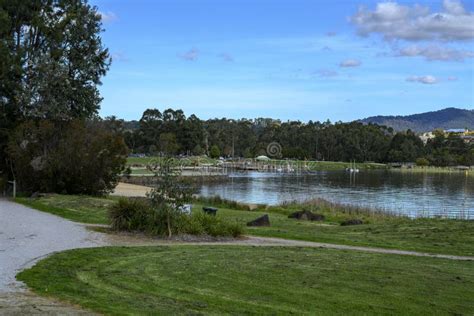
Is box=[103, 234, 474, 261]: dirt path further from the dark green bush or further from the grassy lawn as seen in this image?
the dark green bush

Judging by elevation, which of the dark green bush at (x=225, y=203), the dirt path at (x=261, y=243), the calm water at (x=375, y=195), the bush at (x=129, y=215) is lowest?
the calm water at (x=375, y=195)

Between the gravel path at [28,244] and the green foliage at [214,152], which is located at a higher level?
the green foliage at [214,152]

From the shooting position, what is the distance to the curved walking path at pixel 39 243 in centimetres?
770

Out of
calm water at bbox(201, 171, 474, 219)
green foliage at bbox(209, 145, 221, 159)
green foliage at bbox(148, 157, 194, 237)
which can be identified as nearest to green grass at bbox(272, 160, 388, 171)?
green foliage at bbox(209, 145, 221, 159)

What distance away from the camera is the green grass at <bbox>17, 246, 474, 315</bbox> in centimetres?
832

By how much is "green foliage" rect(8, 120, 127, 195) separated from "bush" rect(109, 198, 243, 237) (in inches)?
508

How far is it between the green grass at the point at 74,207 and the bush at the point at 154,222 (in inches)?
86.9

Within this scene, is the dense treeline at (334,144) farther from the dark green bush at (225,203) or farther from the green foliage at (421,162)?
the dark green bush at (225,203)

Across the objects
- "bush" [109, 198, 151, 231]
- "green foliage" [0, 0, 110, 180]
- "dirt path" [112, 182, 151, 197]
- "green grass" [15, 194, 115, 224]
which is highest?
"green foliage" [0, 0, 110, 180]

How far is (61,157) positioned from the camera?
96.2 ft

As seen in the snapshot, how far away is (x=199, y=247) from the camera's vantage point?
587 inches

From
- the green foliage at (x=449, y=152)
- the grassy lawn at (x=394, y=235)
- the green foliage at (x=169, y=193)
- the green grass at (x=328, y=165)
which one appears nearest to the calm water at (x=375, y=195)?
the grassy lawn at (x=394, y=235)

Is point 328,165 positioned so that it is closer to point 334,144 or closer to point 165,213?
point 334,144

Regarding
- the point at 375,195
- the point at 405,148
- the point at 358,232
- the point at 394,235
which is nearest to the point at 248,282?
the point at 394,235
